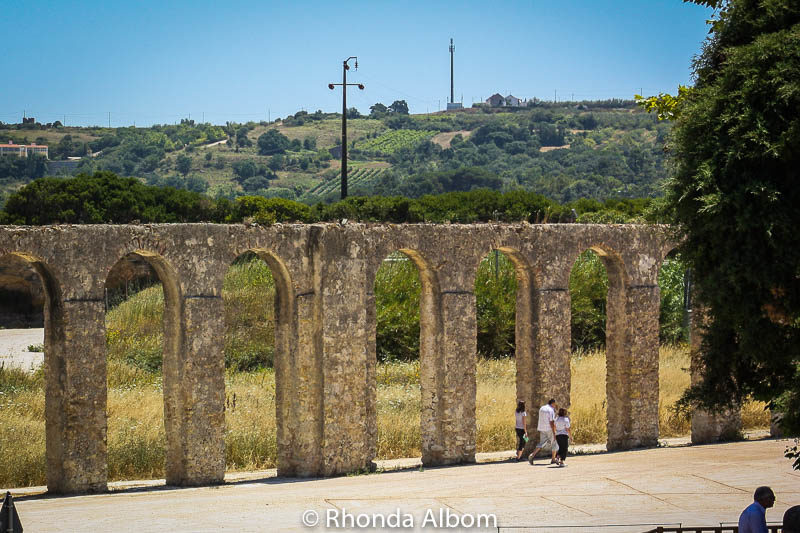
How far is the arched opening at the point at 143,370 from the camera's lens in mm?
15055

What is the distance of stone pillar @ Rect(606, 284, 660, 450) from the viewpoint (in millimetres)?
18125

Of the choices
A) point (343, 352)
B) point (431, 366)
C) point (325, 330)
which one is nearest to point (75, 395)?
point (325, 330)

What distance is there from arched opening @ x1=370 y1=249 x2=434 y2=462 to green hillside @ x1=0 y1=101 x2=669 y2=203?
33.2m

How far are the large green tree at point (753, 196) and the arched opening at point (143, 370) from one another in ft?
24.4

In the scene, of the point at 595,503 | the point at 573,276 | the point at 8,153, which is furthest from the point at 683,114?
the point at 8,153

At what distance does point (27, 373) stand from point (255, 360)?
6.18 m

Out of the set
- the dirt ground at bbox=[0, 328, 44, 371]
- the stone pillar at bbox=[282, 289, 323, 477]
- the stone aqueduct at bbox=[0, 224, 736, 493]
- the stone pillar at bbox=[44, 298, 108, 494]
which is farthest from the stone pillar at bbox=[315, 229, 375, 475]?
the dirt ground at bbox=[0, 328, 44, 371]

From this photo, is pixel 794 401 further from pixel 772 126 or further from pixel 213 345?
pixel 213 345

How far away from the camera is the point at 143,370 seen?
2461 centimetres

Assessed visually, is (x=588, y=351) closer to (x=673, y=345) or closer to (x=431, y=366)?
(x=673, y=345)

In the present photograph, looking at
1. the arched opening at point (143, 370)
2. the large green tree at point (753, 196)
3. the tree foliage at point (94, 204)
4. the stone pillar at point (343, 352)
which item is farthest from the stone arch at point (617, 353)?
the tree foliage at point (94, 204)

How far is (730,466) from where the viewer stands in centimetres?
1622

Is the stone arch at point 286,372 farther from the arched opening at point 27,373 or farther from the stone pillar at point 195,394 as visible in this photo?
the arched opening at point 27,373

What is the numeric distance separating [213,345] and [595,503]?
5.77 meters
